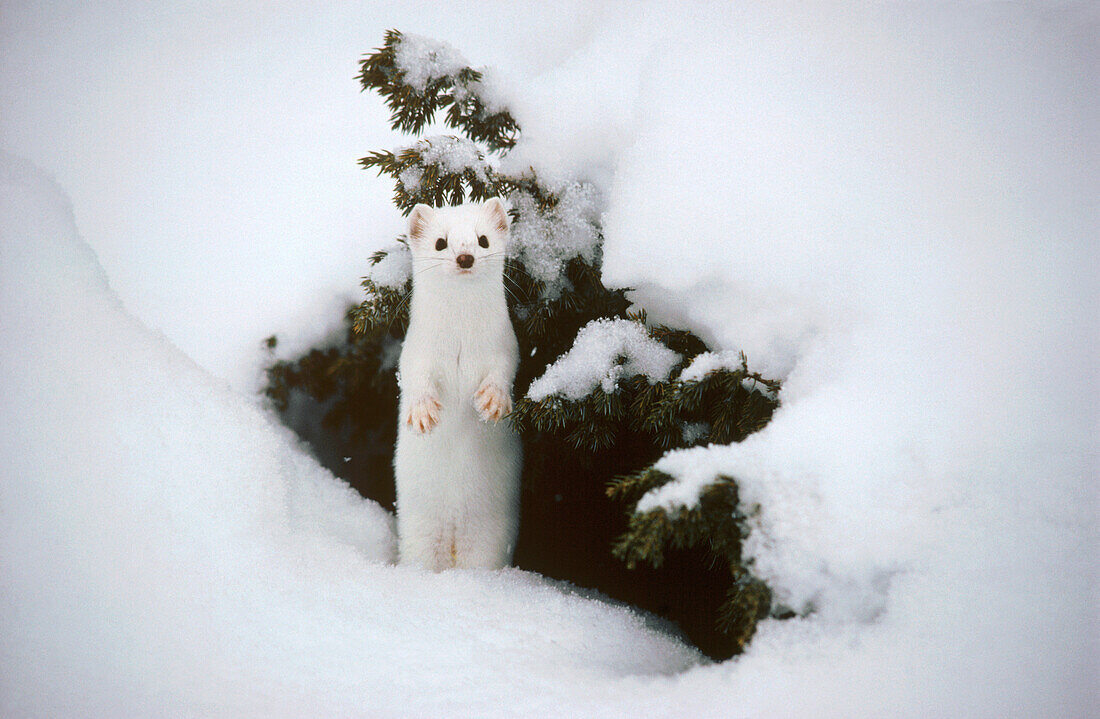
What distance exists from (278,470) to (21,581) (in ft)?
1.98

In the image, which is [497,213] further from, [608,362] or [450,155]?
[608,362]

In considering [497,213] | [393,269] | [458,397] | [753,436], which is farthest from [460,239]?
[753,436]

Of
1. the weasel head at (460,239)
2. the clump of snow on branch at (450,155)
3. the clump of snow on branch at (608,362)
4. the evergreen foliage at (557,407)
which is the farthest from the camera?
the clump of snow on branch at (450,155)

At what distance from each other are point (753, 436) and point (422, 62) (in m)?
1.50

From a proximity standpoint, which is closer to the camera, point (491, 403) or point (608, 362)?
point (608, 362)

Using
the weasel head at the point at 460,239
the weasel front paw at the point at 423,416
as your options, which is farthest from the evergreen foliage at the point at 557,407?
the weasel front paw at the point at 423,416

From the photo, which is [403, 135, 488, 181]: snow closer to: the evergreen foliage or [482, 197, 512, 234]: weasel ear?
the evergreen foliage

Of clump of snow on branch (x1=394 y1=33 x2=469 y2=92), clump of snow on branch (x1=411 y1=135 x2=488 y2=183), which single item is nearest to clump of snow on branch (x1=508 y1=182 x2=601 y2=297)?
clump of snow on branch (x1=411 y1=135 x2=488 y2=183)

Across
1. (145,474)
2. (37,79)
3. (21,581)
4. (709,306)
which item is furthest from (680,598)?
(37,79)

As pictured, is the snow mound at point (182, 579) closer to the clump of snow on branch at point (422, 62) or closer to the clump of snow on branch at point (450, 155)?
the clump of snow on branch at point (450, 155)

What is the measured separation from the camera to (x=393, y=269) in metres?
2.12

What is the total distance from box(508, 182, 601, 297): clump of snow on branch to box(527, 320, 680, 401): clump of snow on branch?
346 mm

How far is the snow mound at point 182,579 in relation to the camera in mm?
1086

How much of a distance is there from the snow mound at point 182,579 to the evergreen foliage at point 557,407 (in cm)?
35
